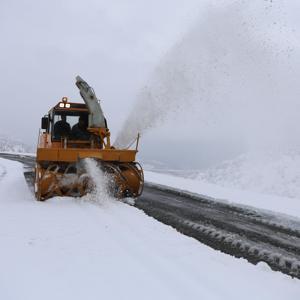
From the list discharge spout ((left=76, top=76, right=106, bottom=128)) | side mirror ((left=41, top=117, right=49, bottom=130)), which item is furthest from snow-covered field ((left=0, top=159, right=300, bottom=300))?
side mirror ((left=41, top=117, right=49, bottom=130))

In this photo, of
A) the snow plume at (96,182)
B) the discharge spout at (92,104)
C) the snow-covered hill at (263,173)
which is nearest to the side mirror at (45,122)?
the discharge spout at (92,104)

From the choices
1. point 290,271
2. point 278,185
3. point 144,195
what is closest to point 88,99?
point 144,195

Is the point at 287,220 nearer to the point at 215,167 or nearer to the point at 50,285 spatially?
the point at 50,285

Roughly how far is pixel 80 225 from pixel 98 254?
1.63 metres

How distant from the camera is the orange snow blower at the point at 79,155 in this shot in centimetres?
900

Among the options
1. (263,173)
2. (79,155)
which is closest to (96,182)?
(79,155)

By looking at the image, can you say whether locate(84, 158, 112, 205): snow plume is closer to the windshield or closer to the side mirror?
the windshield

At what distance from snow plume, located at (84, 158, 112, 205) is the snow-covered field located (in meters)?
1.96

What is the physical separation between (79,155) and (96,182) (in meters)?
0.75

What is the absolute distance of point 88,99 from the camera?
10.3 meters

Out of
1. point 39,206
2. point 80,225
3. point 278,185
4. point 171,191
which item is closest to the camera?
point 80,225

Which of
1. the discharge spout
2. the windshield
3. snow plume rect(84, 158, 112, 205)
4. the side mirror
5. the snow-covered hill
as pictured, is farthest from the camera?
the snow-covered hill

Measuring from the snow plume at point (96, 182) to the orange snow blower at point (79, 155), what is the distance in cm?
8

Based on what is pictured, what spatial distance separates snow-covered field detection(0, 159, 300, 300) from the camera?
3.85 meters
